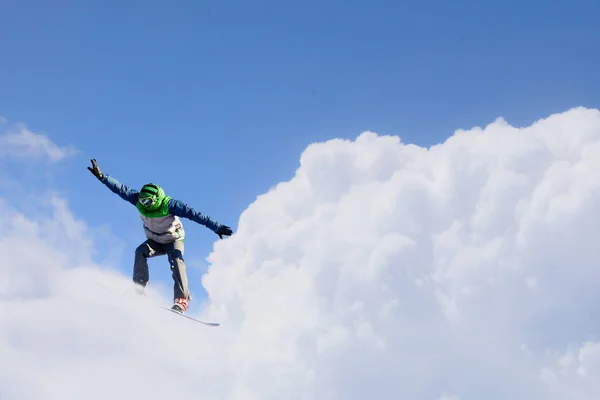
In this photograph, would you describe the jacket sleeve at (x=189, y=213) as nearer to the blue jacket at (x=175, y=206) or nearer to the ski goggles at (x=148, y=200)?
the blue jacket at (x=175, y=206)

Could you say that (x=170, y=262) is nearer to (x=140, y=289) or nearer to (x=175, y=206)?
(x=140, y=289)

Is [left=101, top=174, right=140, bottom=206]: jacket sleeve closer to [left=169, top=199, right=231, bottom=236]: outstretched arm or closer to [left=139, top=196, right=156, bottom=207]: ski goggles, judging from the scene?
[left=139, top=196, right=156, bottom=207]: ski goggles

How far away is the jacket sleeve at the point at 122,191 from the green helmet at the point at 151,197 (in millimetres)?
286

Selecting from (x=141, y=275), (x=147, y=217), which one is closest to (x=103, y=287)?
(x=141, y=275)

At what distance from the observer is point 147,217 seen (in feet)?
61.7

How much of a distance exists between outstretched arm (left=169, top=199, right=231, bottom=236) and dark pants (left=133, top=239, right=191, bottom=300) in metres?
1.19

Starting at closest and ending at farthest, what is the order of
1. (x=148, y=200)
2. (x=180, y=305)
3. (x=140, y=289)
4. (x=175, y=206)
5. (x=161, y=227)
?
(x=148, y=200) → (x=175, y=206) → (x=180, y=305) → (x=161, y=227) → (x=140, y=289)

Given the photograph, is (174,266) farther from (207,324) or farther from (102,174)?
(102,174)

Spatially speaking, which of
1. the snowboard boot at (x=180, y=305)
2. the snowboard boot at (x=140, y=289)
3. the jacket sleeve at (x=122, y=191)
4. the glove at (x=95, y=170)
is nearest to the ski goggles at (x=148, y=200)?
the jacket sleeve at (x=122, y=191)

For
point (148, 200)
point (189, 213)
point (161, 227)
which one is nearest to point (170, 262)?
point (161, 227)

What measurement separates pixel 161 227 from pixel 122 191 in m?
1.59

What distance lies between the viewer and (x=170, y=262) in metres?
19.2

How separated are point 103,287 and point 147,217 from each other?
2725mm

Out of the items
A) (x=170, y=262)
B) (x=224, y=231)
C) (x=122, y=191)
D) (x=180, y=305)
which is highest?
(x=122, y=191)
